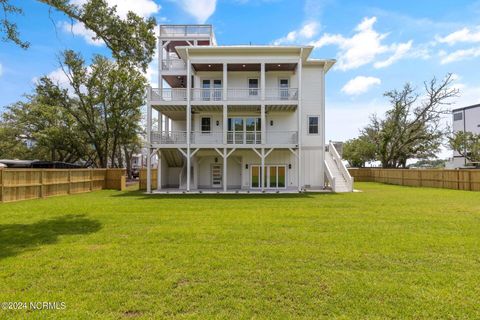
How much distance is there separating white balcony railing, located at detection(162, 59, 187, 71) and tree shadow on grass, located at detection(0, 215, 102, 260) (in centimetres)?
1444

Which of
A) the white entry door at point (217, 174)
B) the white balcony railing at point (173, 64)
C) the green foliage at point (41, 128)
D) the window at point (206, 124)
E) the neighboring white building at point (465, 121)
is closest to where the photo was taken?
the window at point (206, 124)

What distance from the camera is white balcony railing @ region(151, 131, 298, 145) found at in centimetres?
1916

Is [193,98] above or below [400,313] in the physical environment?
above

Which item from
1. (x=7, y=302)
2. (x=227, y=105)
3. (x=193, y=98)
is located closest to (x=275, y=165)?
(x=227, y=105)

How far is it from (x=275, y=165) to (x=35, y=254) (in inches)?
645

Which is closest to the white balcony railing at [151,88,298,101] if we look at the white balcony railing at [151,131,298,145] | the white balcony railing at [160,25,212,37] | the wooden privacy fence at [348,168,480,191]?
the white balcony railing at [151,131,298,145]

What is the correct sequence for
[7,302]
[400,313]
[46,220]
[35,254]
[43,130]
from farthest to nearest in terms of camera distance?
[43,130] → [46,220] → [35,254] → [7,302] → [400,313]

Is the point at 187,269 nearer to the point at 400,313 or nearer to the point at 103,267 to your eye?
the point at 103,267

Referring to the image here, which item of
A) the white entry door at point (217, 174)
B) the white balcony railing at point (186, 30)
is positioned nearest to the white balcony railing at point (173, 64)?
the white balcony railing at point (186, 30)

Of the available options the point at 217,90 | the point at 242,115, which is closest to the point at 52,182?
the point at 217,90

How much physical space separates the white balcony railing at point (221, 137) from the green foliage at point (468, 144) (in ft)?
91.2

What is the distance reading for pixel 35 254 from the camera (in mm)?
5656

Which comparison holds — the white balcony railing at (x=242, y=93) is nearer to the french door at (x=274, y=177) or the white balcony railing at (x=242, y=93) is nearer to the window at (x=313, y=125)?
the window at (x=313, y=125)

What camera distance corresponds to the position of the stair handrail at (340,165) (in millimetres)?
18917
